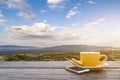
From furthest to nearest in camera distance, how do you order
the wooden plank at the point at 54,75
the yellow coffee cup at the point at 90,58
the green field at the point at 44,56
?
the green field at the point at 44,56, the yellow coffee cup at the point at 90,58, the wooden plank at the point at 54,75

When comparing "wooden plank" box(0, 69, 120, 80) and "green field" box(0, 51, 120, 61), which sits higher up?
"green field" box(0, 51, 120, 61)

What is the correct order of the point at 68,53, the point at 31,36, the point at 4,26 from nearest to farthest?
the point at 68,53 → the point at 31,36 → the point at 4,26

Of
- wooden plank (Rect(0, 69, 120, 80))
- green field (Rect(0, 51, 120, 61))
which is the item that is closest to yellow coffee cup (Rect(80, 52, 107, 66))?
wooden plank (Rect(0, 69, 120, 80))

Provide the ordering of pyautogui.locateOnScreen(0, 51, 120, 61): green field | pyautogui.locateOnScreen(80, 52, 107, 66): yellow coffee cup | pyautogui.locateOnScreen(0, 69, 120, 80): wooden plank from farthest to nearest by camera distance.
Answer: pyautogui.locateOnScreen(0, 51, 120, 61): green field < pyautogui.locateOnScreen(80, 52, 107, 66): yellow coffee cup < pyautogui.locateOnScreen(0, 69, 120, 80): wooden plank

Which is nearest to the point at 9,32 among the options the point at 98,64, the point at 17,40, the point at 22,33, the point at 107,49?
the point at 22,33

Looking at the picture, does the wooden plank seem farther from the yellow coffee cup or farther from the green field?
the green field

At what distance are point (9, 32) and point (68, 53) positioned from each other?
147 inches

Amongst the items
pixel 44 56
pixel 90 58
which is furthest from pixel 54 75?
pixel 44 56

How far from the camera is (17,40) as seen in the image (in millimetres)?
5754

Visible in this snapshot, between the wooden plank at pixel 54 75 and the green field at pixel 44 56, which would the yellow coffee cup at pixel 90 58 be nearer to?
the wooden plank at pixel 54 75

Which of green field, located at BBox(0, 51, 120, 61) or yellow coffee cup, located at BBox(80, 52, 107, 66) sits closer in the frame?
yellow coffee cup, located at BBox(80, 52, 107, 66)

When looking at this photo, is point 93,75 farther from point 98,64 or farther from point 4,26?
point 4,26

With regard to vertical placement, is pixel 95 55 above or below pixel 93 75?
above

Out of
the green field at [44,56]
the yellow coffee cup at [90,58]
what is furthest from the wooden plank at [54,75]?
the green field at [44,56]
